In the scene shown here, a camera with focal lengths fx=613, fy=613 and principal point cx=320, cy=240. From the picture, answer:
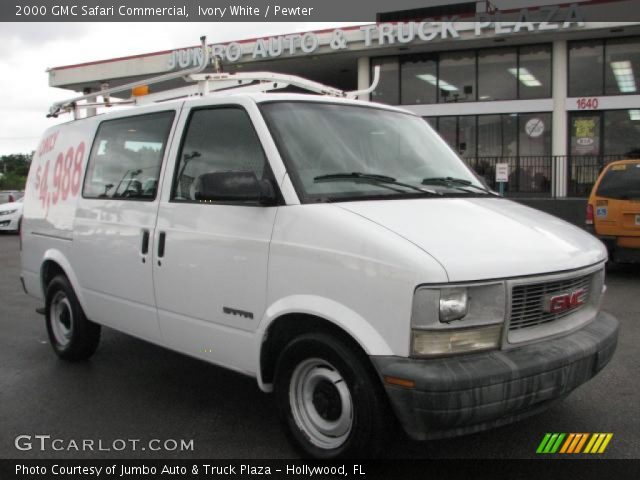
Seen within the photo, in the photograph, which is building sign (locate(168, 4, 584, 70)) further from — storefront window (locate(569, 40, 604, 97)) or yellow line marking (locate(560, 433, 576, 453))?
yellow line marking (locate(560, 433, 576, 453))

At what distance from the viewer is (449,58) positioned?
2091 cm

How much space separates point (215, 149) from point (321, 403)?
5.63ft

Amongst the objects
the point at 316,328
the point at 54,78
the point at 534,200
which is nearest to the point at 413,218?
the point at 316,328

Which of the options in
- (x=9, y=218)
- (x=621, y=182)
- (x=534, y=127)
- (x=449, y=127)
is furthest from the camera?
(x=449, y=127)

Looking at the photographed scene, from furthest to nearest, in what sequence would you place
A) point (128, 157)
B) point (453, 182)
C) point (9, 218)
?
point (9, 218)
point (128, 157)
point (453, 182)

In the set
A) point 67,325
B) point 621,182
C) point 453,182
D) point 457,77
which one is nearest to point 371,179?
point 453,182

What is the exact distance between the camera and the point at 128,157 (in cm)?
465

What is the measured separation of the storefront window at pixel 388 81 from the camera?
21.7m

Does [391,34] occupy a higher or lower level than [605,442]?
higher

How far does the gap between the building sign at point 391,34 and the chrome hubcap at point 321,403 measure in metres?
15.9

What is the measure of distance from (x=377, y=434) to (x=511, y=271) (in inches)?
39.9

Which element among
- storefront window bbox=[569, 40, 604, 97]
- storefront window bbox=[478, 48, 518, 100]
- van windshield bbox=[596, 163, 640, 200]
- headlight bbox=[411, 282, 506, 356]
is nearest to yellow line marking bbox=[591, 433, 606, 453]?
headlight bbox=[411, 282, 506, 356]

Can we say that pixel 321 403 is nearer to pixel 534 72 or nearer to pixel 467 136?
pixel 467 136

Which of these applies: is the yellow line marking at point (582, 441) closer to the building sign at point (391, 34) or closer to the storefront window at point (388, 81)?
the building sign at point (391, 34)
